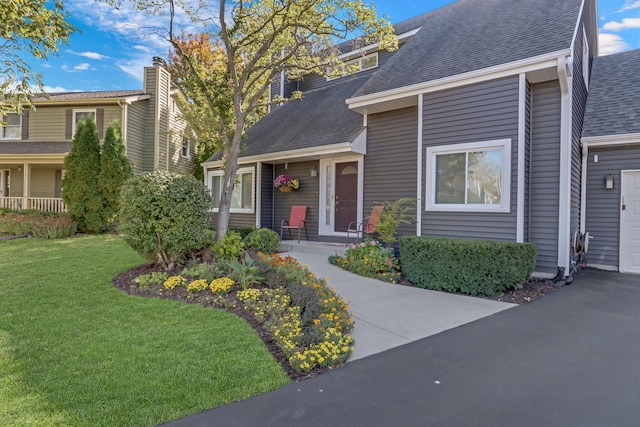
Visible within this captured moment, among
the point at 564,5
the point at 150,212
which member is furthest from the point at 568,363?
the point at 564,5

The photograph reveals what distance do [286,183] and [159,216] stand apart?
486 centimetres

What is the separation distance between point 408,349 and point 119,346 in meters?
2.68

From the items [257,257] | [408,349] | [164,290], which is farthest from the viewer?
[257,257]

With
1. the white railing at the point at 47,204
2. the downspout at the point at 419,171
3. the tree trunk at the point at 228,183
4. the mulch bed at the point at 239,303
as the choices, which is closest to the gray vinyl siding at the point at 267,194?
the tree trunk at the point at 228,183

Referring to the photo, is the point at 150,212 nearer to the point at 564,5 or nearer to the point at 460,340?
the point at 460,340

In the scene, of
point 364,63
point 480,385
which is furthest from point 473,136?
point 364,63

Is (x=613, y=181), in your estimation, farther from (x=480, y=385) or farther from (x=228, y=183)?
(x=228, y=183)

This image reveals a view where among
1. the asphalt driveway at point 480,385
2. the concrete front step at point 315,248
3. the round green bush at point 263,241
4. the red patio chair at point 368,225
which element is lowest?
the asphalt driveway at point 480,385

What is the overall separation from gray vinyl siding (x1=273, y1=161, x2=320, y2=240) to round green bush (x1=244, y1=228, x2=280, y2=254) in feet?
5.50

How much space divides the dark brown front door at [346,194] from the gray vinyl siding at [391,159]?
0.45 metres

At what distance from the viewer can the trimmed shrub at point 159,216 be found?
217 inches

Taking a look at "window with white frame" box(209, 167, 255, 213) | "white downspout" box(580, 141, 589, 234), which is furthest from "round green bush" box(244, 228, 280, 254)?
"white downspout" box(580, 141, 589, 234)

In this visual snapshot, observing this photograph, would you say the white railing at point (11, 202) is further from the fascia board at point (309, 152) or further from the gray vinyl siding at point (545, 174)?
the gray vinyl siding at point (545, 174)

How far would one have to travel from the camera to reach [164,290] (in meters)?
5.00
